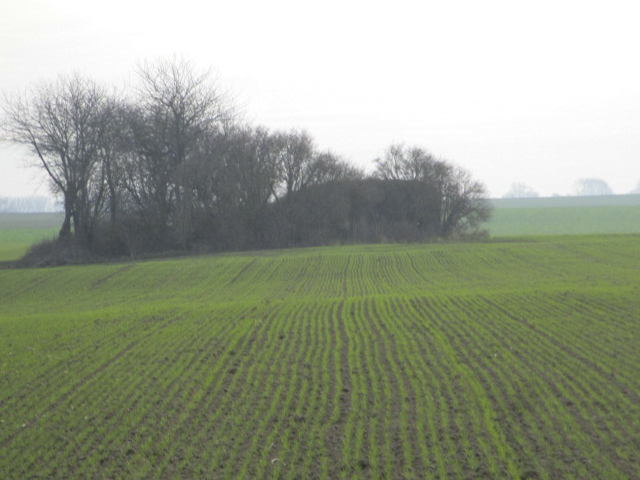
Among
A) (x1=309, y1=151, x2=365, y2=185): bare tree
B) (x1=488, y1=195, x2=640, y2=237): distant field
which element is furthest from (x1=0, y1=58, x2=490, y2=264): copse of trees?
(x1=488, y1=195, x2=640, y2=237): distant field

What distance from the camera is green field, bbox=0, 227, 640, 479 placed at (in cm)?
914

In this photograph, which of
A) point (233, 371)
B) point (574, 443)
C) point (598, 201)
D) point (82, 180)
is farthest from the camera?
point (598, 201)

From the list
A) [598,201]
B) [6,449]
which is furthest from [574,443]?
[598,201]

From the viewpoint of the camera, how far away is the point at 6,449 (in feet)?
32.7

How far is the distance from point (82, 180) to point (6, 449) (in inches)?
1671

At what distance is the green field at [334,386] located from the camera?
9.14 metres

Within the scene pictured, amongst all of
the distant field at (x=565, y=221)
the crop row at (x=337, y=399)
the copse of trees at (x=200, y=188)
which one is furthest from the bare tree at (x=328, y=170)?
the crop row at (x=337, y=399)

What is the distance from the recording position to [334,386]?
1248 centimetres

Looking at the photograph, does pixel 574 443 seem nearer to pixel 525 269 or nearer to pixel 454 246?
pixel 525 269

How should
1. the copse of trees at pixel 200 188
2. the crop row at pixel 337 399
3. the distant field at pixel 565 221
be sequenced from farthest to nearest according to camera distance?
1. the distant field at pixel 565 221
2. the copse of trees at pixel 200 188
3. the crop row at pixel 337 399

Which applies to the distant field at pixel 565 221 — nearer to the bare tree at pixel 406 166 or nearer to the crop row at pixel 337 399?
the bare tree at pixel 406 166

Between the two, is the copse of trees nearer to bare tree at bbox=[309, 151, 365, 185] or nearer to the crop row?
bare tree at bbox=[309, 151, 365, 185]

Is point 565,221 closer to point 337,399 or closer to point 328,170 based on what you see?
point 328,170

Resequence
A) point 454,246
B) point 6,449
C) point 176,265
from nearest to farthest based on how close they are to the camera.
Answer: point 6,449 < point 176,265 < point 454,246
